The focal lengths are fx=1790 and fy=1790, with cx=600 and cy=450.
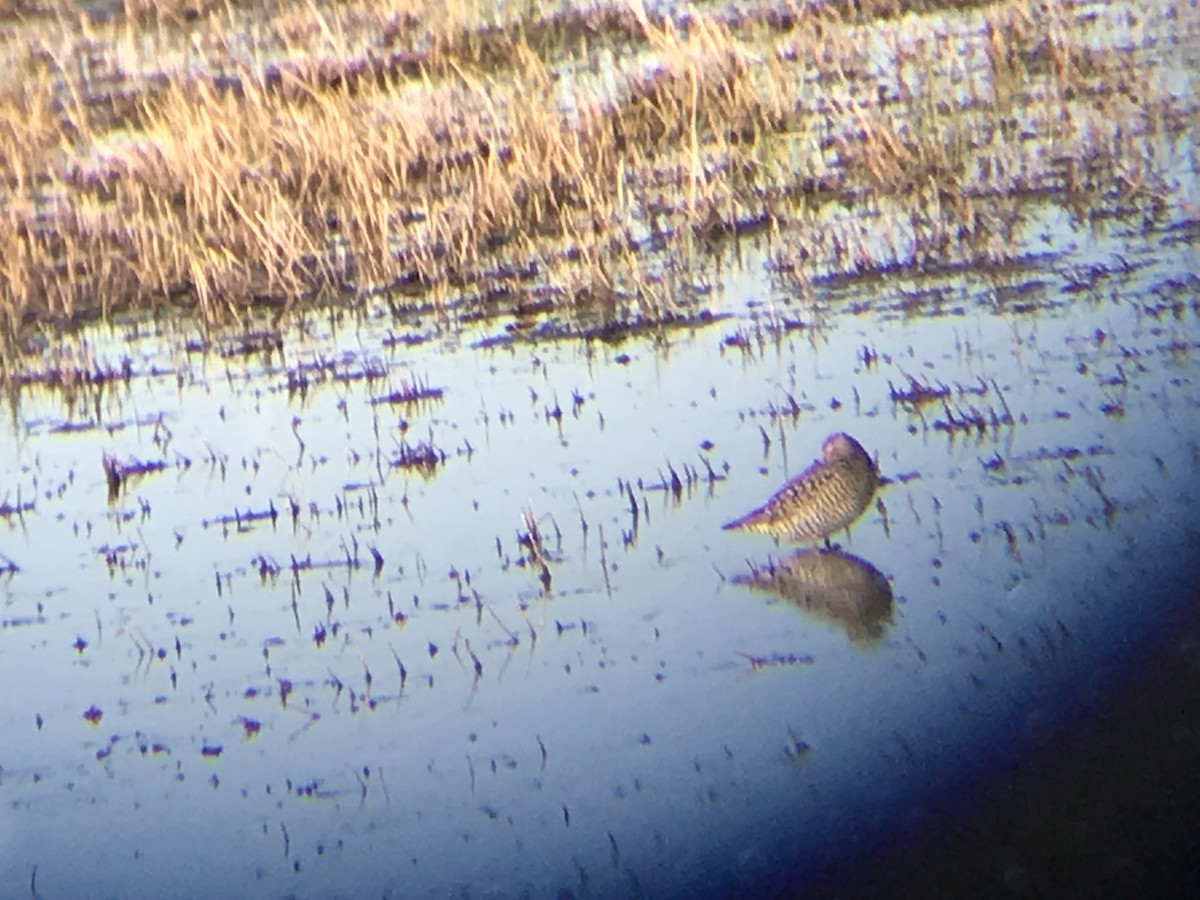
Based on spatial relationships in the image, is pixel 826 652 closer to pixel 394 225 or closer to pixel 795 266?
pixel 795 266

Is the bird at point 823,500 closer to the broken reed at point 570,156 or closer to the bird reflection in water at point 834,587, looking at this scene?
the bird reflection in water at point 834,587

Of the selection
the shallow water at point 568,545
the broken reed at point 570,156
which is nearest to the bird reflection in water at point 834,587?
the shallow water at point 568,545

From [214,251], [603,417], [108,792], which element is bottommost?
[108,792]

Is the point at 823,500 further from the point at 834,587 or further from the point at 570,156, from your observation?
the point at 570,156

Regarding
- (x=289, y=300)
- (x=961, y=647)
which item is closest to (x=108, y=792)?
(x=961, y=647)

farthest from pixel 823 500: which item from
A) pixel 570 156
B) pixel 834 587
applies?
pixel 570 156

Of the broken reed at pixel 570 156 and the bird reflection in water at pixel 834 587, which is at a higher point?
the broken reed at pixel 570 156
